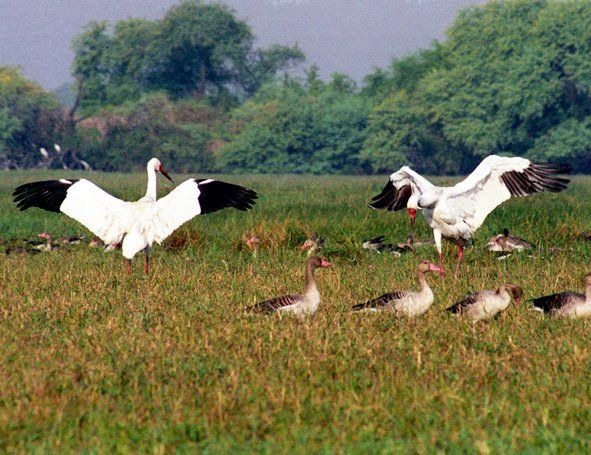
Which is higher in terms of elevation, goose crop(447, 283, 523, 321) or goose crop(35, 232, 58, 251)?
goose crop(35, 232, 58, 251)

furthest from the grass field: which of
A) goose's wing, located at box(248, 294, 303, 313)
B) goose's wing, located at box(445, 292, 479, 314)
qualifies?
goose's wing, located at box(248, 294, 303, 313)

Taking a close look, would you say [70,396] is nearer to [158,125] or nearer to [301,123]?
[301,123]

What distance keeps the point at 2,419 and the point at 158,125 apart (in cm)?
7976

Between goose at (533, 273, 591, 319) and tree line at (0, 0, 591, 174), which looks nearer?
goose at (533, 273, 591, 319)

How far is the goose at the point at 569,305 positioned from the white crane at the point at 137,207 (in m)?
4.67

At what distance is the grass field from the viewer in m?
5.94

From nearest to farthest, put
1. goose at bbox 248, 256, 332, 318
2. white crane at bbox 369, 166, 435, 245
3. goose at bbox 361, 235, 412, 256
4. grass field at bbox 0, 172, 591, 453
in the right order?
grass field at bbox 0, 172, 591, 453
goose at bbox 248, 256, 332, 318
white crane at bbox 369, 166, 435, 245
goose at bbox 361, 235, 412, 256

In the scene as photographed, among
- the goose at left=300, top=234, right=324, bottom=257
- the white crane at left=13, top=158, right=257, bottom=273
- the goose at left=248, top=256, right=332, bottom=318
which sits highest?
the white crane at left=13, top=158, right=257, bottom=273

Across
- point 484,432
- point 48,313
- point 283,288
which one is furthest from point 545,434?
point 283,288

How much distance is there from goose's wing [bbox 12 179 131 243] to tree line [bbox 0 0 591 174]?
2148 inches

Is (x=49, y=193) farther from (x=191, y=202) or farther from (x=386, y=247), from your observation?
(x=386, y=247)

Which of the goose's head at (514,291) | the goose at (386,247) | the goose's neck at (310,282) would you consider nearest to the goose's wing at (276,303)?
the goose's neck at (310,282)

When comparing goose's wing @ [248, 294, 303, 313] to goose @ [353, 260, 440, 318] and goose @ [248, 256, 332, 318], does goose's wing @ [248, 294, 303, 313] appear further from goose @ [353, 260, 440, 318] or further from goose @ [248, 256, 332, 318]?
goose @ [353, 260, 440, 318]

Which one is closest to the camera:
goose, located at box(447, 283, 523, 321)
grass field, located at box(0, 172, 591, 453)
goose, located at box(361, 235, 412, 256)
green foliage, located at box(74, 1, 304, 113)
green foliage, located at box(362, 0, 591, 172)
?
grass field, located at box(0, 172, 591, 453)
